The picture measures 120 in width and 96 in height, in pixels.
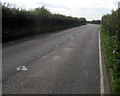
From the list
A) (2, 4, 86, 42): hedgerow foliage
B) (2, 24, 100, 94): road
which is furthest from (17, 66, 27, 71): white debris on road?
(2, 4, 86, 42): hedgerow foliage

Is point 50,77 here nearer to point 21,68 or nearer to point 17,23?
point 21,68

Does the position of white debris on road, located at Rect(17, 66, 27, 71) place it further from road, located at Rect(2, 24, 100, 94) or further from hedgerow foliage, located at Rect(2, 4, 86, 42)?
hedgerow foliage, located at Rect(2, 4, 86, 42)

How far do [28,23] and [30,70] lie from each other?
516 inches

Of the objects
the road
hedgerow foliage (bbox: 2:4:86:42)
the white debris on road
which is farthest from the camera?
hedgerow foliage (bbox: 2:4:86:42)

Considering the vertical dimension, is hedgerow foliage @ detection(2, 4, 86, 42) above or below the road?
above

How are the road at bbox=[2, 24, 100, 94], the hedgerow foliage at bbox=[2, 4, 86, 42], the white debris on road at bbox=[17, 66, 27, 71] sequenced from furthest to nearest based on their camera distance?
the hedgerow foliage at bbox=[2, 4, 86, 42] < the white debris on road at bbox=[17, 66, 27, 71] < the road at bbox=[2, 24, 100, 94]

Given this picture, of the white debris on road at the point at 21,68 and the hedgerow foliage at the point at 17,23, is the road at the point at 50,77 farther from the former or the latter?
the hedgerow foliage at the point at 17,23

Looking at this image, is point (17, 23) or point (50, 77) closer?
point (50, 77)

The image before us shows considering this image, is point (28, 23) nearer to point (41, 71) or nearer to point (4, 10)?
point (4, 10)

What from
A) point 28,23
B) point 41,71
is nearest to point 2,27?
point 28,23

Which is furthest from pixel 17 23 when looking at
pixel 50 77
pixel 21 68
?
pixel 50 77

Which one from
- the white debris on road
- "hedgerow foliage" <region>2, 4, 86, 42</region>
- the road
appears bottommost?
the road

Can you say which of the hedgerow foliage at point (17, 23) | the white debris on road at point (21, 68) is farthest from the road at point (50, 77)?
the hedgerow foliage at point (17, 23)

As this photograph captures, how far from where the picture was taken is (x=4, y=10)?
13.8 metres
